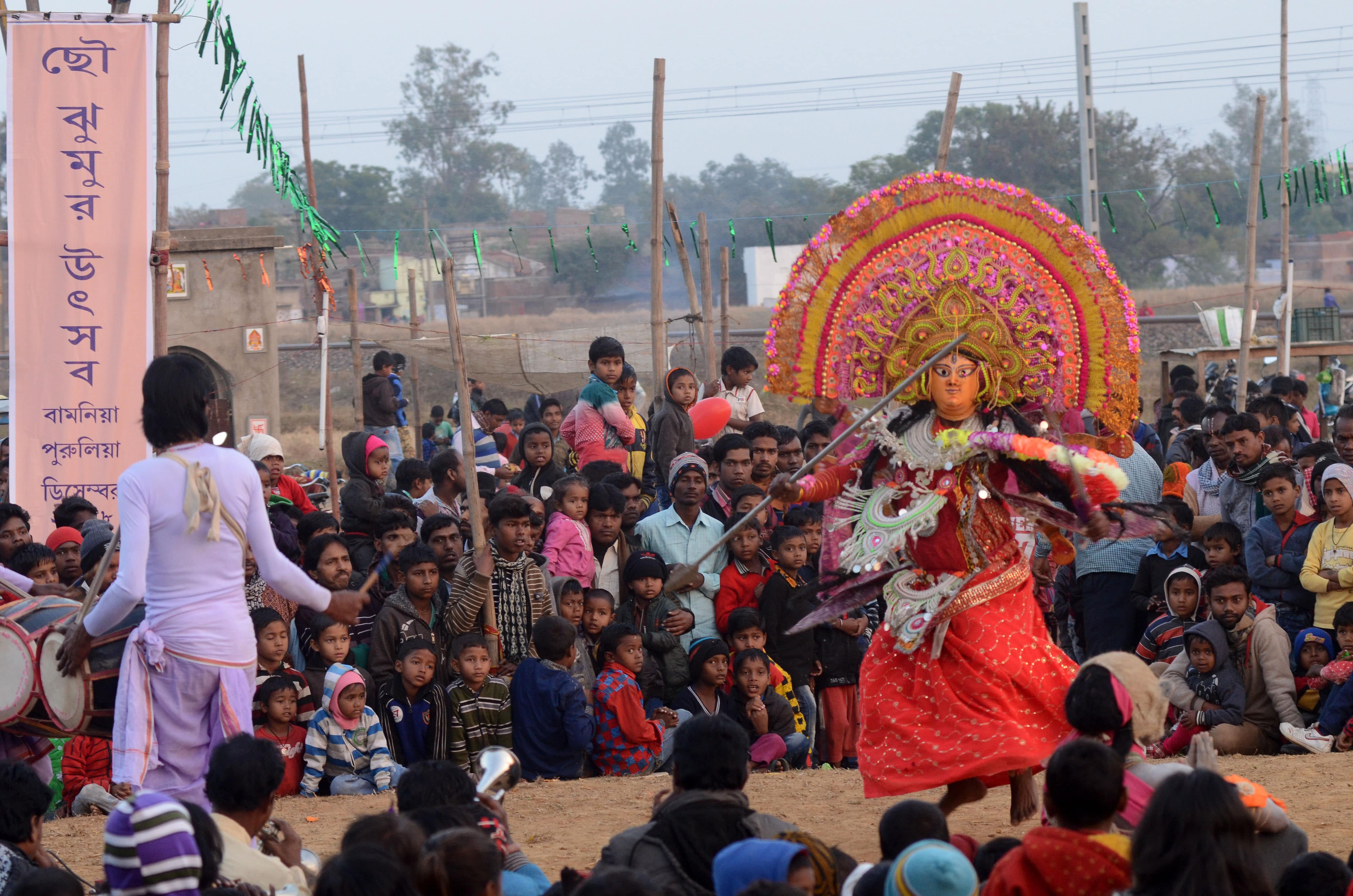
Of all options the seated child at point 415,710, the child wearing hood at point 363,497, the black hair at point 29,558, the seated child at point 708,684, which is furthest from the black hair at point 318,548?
the seated child at point 708,684

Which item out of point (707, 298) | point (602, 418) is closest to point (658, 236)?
point (602, 418)

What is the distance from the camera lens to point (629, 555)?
26.7 feet

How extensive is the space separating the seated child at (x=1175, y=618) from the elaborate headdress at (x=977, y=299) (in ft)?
7.48

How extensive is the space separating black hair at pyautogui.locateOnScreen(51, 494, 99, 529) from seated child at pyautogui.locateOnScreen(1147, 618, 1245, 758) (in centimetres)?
577

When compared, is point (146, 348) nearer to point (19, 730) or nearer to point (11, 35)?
point (11, 35)

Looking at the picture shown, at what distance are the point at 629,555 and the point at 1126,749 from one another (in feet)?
14.0

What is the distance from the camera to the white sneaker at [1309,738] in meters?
6.96

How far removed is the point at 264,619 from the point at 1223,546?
4.95 metres

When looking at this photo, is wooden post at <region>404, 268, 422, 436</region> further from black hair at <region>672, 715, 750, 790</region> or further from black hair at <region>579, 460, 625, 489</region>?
black hair at <region>672, 715, 750, 790</region>

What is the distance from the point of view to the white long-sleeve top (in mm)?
4328

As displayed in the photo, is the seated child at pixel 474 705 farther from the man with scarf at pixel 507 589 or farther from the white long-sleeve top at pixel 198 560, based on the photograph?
the white long-sleeve top at pixel 198 560

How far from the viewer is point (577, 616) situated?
750 cm

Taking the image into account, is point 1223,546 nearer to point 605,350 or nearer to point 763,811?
point 763,811

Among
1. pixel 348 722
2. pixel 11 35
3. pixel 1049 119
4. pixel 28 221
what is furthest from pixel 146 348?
pixel 1049 119
